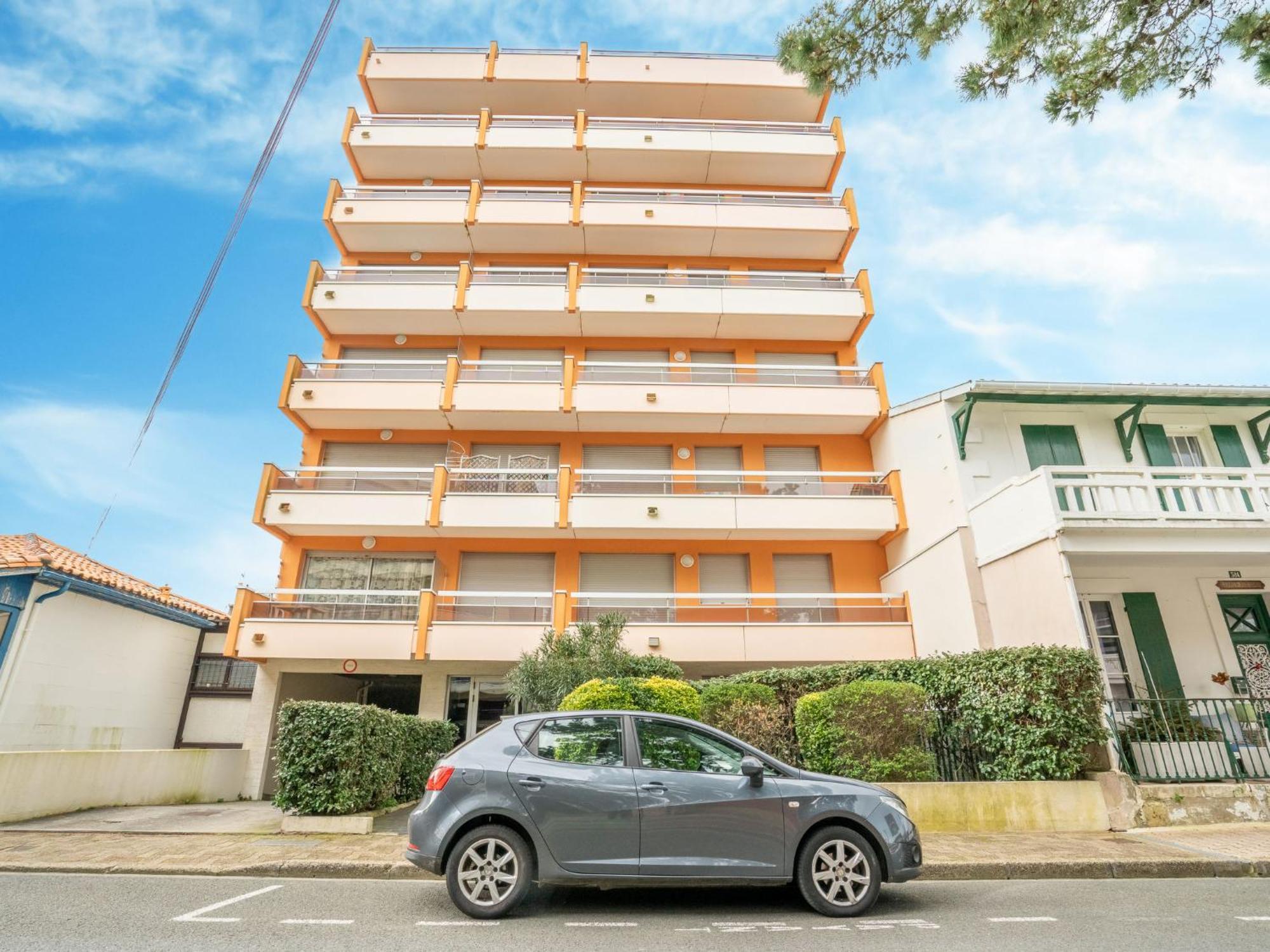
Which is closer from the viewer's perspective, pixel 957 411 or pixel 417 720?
pixel 417 720

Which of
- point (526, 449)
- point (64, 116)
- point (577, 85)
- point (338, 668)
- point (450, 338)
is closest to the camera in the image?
point (64, 116)

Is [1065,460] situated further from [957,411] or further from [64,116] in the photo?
[64,116]

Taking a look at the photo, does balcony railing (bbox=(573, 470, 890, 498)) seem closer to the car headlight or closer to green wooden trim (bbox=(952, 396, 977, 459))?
green wooden trim (bbox=(952, 396, 977, 459))

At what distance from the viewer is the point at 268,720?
15172mm

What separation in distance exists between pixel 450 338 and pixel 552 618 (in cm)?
963

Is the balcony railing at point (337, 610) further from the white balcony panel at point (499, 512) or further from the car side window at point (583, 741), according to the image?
the car side window at point (583, 741)

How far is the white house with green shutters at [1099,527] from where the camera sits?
10406 millimetres

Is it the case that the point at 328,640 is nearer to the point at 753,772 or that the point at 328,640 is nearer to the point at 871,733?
the point at 871,733

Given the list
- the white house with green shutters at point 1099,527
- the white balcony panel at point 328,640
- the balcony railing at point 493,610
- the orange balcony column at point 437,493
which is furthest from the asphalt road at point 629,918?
the orange balcony column at point 437,493

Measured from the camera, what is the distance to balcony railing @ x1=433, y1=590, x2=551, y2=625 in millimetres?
15141

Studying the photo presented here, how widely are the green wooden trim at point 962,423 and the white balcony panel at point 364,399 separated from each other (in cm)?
1278

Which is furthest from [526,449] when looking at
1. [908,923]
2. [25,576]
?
[908,923]

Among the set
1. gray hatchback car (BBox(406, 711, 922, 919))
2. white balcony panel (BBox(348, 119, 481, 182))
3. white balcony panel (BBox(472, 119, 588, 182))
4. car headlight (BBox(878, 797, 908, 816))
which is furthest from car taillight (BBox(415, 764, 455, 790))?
white balcony panel (BBox(348, 119, 481, 182))

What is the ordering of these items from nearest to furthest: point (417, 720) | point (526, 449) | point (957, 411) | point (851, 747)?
point (851, 747), point (417, 720), point (957, 411), point (526, 449)
